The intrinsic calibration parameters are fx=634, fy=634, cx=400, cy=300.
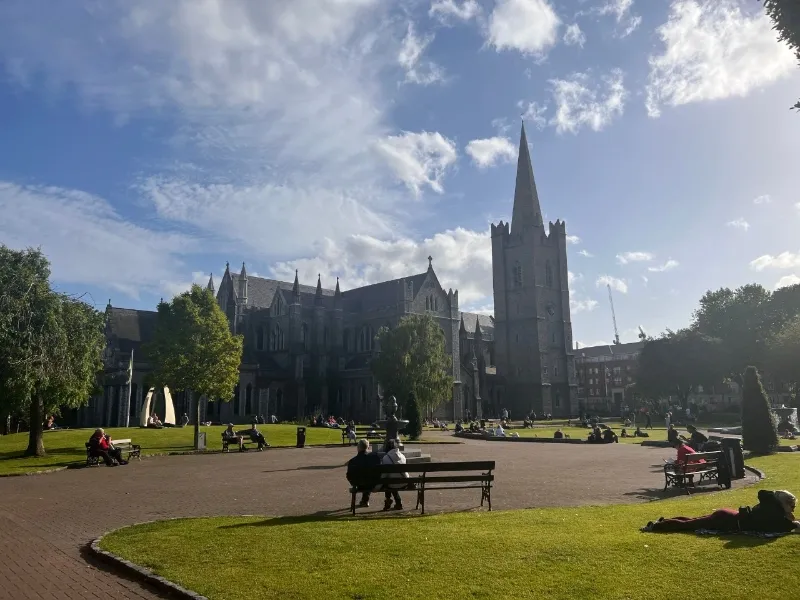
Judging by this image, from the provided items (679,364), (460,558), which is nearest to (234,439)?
(460,558)

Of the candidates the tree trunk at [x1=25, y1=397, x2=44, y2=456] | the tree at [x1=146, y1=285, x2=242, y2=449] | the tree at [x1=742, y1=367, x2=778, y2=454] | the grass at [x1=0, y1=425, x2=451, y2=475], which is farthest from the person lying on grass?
the tree at [x1=146, y1=285, x2=242, y2=449]

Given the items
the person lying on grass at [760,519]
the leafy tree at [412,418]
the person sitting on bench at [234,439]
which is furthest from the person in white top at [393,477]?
the leafy tree at [412,418]

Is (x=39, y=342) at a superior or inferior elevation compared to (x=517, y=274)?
inferior

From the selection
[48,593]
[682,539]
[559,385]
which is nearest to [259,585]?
[48,593]

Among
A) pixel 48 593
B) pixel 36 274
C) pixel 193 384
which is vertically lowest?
pixel 48 593

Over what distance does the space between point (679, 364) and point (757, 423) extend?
175ft

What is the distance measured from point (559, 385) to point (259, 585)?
3416 inches

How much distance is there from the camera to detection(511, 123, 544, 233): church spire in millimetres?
94562

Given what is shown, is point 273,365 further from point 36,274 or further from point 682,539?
point 682,539

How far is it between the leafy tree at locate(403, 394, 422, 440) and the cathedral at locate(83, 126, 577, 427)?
1821cm

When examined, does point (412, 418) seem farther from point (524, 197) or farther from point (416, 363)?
point (524, 197)

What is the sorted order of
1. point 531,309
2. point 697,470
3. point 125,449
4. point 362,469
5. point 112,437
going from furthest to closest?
point 531,309
point 112,437
point 125,449
point 697,470
point 362,469

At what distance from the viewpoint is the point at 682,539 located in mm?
9102

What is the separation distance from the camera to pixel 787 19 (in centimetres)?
1074
